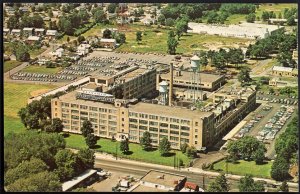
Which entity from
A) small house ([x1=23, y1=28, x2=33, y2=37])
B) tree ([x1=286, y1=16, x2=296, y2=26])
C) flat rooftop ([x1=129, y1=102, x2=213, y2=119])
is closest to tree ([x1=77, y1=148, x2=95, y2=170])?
flat rooftop ([x1=129, y1=102, x2=213, y2=119])

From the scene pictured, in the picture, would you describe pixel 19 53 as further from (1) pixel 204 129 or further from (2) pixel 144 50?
(1) pixel 204 129

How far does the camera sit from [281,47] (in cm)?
869

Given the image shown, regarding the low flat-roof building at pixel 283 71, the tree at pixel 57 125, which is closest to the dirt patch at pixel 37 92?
the tree at pixel 57 125

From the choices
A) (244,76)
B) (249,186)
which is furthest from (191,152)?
(244,76)

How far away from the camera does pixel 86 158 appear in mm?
5160

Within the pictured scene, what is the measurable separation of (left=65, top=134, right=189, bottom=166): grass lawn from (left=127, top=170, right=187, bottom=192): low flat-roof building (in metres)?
0.59

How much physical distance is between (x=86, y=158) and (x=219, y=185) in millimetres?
1130

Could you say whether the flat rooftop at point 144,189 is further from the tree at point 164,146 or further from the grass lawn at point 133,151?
the tree at point 164,146

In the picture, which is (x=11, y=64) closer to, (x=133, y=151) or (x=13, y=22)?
(x=13, y=22)

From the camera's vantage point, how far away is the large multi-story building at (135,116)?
5707 mm

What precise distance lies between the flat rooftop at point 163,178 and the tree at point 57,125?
137 centimetres

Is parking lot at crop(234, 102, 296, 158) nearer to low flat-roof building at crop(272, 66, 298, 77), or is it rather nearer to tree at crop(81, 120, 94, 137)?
low flat-roof building at crop(272, 66, 298, 77)

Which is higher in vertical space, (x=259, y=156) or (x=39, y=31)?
(x=39, y=31)

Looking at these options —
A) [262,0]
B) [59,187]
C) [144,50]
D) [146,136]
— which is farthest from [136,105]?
[144,50]
